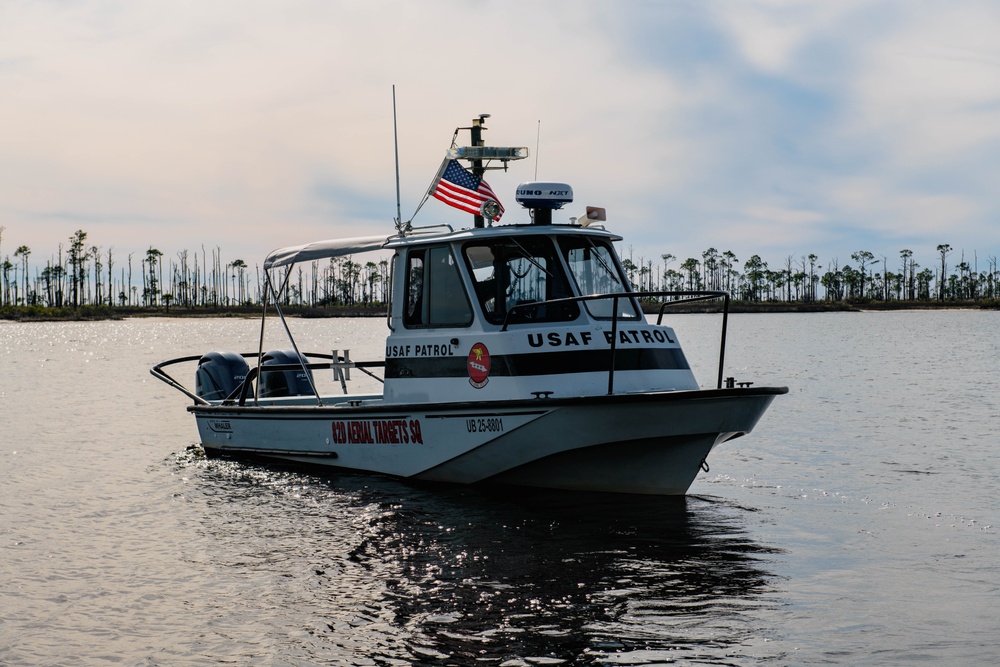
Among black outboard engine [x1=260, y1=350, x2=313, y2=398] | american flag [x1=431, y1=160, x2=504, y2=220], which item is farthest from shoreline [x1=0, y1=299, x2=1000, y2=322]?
american flag [x1=431, y1=160, x2=504, y2=220]

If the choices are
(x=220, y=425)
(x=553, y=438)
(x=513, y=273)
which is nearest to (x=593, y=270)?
(x=513, y=273)

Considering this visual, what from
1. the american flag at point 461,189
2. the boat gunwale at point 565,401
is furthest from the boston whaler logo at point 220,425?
the american flag at point 461,189

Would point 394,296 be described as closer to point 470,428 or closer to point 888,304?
point 470,428

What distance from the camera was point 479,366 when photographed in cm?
1110

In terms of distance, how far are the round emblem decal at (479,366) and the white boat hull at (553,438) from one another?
379 mm

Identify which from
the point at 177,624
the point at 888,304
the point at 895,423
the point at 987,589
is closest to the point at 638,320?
the point at 987,589

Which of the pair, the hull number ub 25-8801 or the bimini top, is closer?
the hull number ub 25-8801

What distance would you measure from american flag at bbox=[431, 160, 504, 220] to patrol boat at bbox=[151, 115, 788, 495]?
18 mm

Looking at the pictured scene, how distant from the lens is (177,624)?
7.44 metres

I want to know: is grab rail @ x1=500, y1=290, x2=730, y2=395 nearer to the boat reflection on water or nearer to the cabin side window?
the cabin side window

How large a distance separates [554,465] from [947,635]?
474 centimetres

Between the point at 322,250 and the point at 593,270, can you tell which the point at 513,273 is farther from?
the point at 322,250

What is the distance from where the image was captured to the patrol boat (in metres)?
10.2

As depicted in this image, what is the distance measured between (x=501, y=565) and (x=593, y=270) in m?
4.19
